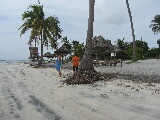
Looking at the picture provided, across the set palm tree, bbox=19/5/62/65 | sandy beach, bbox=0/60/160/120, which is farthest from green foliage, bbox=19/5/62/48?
sandy beach, bbox=0/60/160/120

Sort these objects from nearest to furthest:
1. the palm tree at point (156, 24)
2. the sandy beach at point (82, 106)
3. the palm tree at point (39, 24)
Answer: the sandy beach at point (82, 106)
the palm tree at point (39, 24)
the palm tree at point (156, 24)

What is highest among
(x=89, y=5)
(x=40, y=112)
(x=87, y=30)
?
(x=89, y=5)

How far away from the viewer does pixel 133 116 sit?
254 inches

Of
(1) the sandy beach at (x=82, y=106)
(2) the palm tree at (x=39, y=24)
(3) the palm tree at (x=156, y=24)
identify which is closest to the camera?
(1) the sandy beach at (x=82, y=106)

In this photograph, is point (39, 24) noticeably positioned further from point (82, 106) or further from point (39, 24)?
point (82, 106)

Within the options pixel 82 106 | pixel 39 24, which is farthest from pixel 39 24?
pixel 82 106

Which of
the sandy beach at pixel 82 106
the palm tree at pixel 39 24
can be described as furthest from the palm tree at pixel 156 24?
the sandy beach at pixel 82 106

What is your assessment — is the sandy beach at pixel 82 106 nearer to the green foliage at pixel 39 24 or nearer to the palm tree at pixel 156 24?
the green foliage at pixel 39 24

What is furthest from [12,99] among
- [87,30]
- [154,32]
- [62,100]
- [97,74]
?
[154,32]

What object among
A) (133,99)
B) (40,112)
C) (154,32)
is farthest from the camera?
(154,32)

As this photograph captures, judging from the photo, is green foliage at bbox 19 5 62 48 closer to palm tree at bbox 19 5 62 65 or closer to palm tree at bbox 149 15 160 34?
palm tree at bbox 19 5 62 65

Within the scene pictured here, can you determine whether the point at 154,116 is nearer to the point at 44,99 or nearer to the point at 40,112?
the point at 40,112

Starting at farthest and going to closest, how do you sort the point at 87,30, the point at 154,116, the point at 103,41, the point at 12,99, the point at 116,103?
the point at 103,41
the point at 87,30
the point at 12,99
the point at 116,103
the point at 154,116

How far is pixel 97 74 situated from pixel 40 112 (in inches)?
297
